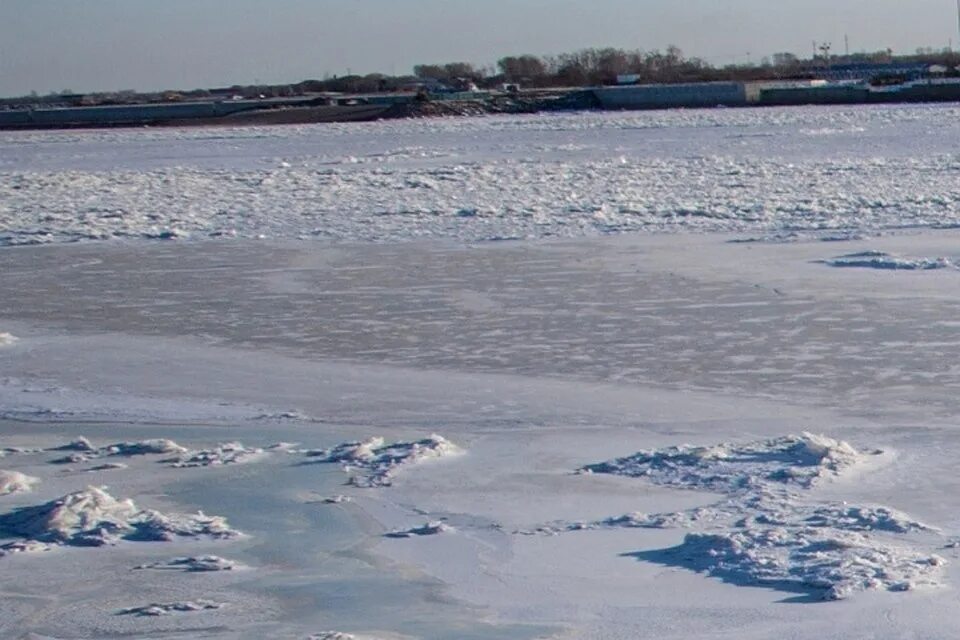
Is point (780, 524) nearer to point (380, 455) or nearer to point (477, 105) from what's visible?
point (380, 455)

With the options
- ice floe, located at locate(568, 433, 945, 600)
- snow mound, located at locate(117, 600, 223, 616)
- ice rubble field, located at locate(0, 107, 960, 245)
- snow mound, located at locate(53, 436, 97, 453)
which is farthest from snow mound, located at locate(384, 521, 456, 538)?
ice rubble field, located at locate(0, 107, 960, 245)

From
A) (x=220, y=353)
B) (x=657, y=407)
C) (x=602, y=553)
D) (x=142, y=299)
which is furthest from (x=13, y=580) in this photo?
(x=142, y=299)

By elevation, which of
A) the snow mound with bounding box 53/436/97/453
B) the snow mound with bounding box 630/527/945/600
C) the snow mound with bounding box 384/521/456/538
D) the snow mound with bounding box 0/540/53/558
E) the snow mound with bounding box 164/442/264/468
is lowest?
the snow mound with bounding box 630/527/945/600

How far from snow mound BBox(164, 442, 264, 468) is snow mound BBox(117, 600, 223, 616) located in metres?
1.62

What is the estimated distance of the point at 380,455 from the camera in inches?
227

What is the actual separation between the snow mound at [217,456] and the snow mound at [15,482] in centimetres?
53

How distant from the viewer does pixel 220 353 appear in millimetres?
8039

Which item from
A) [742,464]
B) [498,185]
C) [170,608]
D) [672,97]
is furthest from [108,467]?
[672,97]

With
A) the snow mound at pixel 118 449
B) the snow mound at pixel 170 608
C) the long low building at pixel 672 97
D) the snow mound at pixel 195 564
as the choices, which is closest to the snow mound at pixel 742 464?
the snow mound at pixel 195 564

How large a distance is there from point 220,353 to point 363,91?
95.8m

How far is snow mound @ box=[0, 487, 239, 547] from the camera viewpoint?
4.76 metres

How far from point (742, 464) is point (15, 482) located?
101 inches

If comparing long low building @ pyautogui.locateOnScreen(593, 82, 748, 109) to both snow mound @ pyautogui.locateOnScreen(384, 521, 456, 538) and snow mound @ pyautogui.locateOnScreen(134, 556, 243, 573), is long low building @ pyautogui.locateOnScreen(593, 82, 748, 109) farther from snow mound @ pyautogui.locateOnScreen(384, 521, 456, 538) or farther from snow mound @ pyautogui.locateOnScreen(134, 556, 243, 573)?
snow mound @ pyautogui.locateOnScreen(134, 556, 243, 573)

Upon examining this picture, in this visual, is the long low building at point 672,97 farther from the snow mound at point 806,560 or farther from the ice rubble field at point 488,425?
the snow mound at point 806,560
